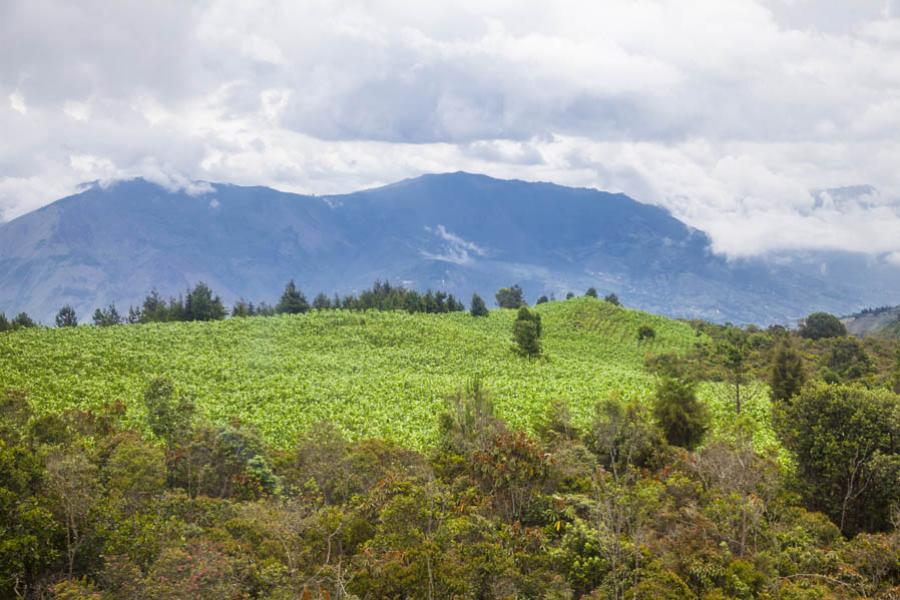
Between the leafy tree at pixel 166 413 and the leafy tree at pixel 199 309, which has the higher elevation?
the leafy tree at pixel 199 309

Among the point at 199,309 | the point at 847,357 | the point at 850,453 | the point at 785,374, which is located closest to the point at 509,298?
the point at 199,309

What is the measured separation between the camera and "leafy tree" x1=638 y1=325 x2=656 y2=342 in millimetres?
81037

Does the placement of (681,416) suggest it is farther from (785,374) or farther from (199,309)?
(199,309)

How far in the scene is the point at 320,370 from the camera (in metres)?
47.2

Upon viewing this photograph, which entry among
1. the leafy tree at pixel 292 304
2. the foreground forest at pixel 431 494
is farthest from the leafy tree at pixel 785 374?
the leafy tree at pixel 292 304

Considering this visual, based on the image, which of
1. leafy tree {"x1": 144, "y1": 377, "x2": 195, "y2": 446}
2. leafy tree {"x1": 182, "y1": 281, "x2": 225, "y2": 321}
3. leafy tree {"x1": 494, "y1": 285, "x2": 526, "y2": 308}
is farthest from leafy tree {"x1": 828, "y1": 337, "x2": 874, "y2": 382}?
leafy tree {"x1": 182, "y1": 281, "x2": 225, "y2": 321}

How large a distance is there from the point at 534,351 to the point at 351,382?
22.6 meters

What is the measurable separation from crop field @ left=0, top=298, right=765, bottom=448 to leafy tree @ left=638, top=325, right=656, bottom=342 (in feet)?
24.9

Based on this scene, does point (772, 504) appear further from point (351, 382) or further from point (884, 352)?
point (884, 352)

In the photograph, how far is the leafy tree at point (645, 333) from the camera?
81.0 metres

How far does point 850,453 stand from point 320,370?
35176 mm

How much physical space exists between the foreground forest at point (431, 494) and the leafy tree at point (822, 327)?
6126 centimetres

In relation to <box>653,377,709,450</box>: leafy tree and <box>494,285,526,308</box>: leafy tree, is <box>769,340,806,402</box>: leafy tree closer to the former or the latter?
<box>653,377,709,450</box>: leafy tree

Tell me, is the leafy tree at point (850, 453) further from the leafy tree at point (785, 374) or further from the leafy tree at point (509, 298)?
the leafy tree at point (509, 298)
